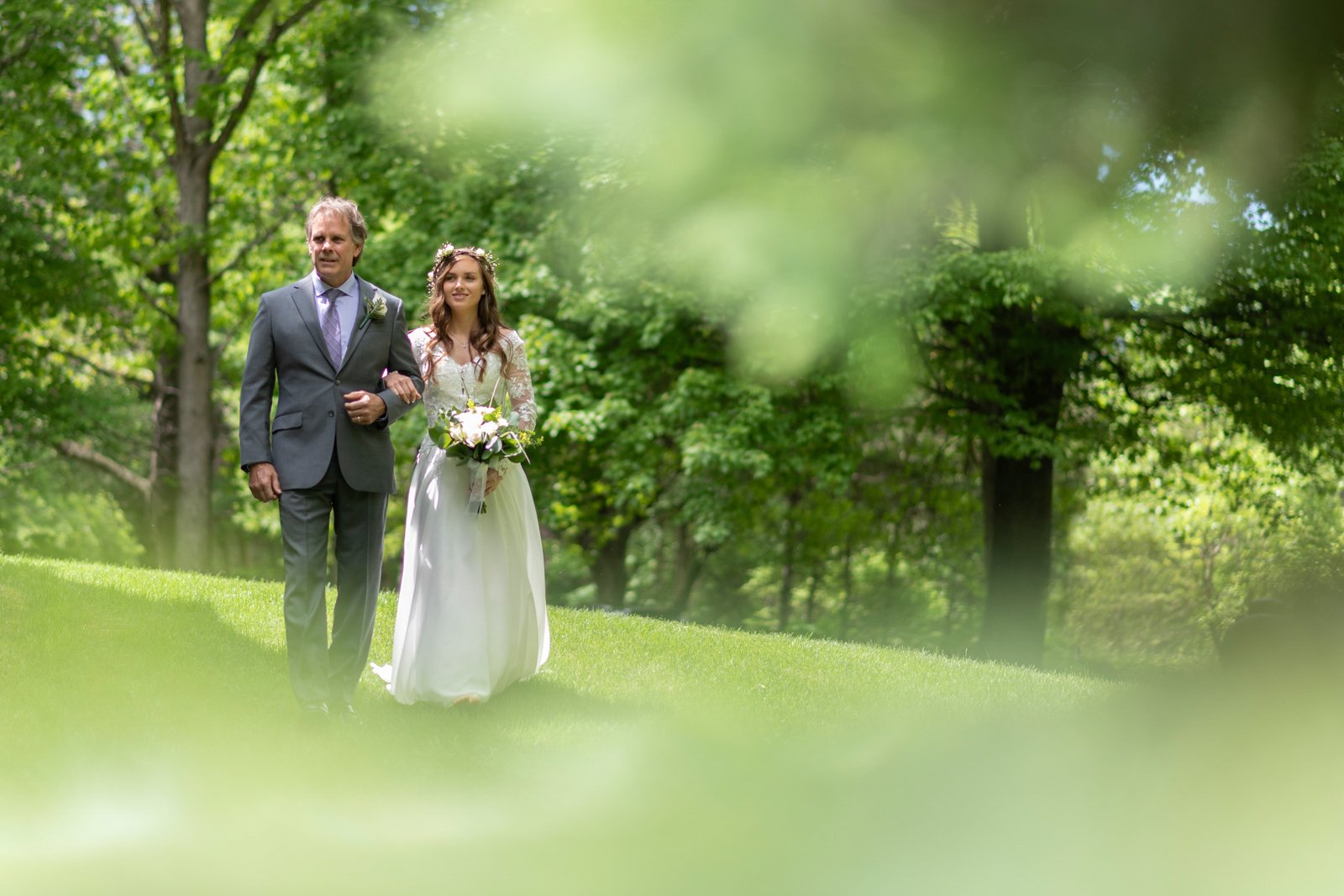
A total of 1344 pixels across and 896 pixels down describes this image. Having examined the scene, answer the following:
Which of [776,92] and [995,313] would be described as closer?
[776,92]

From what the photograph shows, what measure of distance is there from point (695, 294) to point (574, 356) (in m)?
1.42

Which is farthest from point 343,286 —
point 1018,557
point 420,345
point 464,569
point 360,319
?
point 1018,557

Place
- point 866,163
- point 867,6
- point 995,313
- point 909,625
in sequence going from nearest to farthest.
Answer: point 867,6
point 866,163
point 995,313
point 909,625

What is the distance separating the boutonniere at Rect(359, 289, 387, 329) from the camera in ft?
16.7

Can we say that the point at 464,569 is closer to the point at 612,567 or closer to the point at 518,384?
the point at 518,384

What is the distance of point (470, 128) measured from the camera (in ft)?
43.9

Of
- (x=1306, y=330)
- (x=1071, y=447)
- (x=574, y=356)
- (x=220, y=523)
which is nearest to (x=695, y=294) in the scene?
(x=574, y=356)

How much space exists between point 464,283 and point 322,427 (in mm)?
1164

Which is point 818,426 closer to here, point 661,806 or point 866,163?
point 866,163

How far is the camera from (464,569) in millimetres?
5820

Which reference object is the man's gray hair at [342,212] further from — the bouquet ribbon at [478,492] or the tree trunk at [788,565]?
the tree trunk at [788,565]

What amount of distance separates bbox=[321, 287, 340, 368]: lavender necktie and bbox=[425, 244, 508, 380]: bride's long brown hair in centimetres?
83

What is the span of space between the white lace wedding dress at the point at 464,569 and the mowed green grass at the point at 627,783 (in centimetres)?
17

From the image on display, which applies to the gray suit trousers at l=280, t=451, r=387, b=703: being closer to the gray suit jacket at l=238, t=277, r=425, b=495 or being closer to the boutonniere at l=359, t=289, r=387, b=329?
the gray suit jacket at l=238, t=277, r=425, b=495
